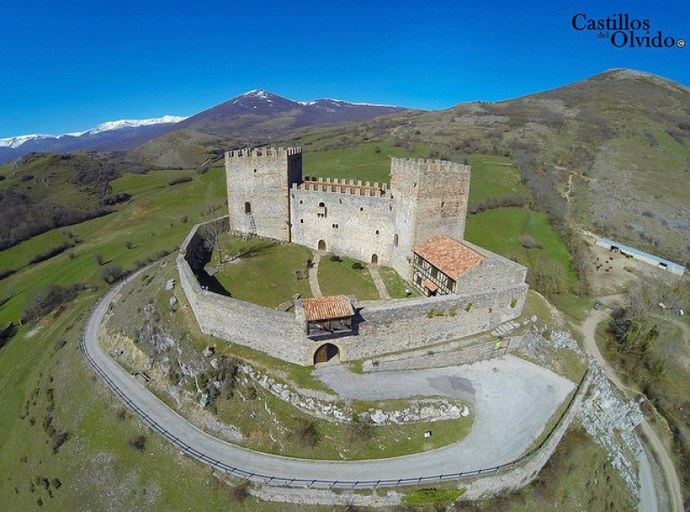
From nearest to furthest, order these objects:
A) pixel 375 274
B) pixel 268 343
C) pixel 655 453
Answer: pixel 268 343 < pixel 655 453 < pixel 375 274

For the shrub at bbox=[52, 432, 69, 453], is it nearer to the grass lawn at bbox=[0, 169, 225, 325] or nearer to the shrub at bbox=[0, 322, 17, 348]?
the shrub at bbox=[0, 322, 17, 348]

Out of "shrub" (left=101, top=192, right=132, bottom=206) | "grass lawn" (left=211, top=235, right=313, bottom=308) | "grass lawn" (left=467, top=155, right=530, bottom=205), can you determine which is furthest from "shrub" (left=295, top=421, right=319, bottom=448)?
"shrub" (left=101, top=192, right=132, bottom=206)

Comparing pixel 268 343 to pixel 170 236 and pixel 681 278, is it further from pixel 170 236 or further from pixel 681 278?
pixel 681 278

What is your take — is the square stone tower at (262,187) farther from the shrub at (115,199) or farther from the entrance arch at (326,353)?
the shrub at (115,199)

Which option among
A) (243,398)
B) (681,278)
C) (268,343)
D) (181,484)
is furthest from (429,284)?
(681,278)

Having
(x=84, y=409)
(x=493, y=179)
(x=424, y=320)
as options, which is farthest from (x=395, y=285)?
(x=493, y=179)

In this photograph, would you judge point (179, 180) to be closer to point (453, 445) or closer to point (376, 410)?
point (376, 410)

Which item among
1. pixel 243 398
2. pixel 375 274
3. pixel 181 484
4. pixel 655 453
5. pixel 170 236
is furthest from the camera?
pixel 170 236
